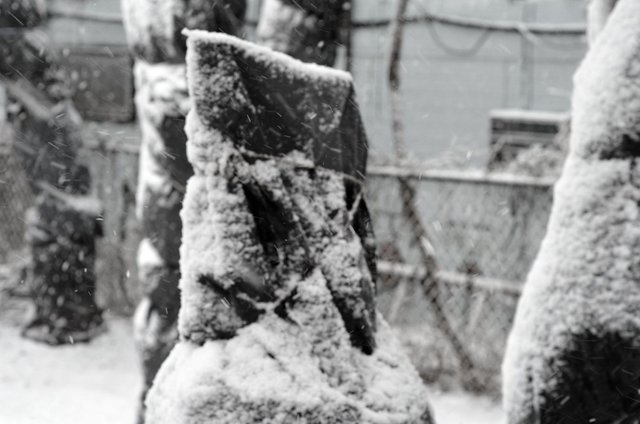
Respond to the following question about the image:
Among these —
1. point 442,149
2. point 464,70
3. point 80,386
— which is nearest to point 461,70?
point 464,70

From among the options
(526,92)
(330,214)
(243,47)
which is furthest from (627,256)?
(526,92)

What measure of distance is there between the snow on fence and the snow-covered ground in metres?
0.45

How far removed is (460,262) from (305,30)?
2262 millimetres

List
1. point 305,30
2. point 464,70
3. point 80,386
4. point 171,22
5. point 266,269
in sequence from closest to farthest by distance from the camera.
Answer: point 266,269
point 171,22
point 305,30
point 80,386
point 464,70

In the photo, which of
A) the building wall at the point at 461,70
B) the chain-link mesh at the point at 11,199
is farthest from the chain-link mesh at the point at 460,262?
the chain-link mesh at the point at 11,199

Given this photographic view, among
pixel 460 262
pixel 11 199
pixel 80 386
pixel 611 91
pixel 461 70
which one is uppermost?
pixel 611 91

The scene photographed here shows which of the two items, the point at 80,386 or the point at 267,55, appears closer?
the point at 267,55

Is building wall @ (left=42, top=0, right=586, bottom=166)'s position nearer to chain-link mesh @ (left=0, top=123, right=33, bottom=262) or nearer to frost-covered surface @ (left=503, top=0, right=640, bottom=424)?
chain-link mesh @ (left=0, top=123, right=33, bottom=262)

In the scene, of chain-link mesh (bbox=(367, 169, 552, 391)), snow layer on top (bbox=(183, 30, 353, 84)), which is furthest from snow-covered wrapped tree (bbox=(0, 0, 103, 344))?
snow layer on top (bbox=(183, 30, 353, 84))

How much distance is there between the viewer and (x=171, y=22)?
4281mm

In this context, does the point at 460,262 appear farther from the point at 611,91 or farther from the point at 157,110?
the point at 611,91

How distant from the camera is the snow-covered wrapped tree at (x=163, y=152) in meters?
→ 4.29

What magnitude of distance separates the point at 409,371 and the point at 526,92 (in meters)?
7.61

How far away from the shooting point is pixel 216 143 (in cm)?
202
